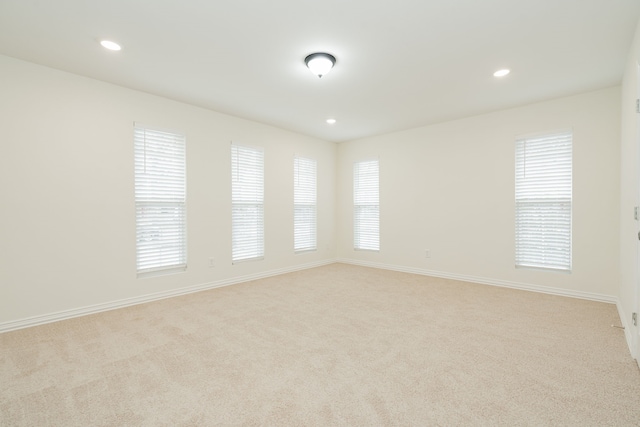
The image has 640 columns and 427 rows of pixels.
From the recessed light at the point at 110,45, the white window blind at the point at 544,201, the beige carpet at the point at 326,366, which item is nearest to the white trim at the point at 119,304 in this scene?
the beige carpet at the point at 326,366

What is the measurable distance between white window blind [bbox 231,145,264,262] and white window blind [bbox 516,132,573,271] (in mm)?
3975

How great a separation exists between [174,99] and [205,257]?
87.6 inches

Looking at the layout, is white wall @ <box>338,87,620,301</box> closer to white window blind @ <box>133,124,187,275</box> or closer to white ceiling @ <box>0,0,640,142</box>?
white ceiling @ <box>0,0,640,142</box>

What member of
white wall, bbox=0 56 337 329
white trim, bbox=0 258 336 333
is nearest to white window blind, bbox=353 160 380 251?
white trim, bbox=0 258 336 333

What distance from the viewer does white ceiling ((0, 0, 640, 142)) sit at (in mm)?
2230

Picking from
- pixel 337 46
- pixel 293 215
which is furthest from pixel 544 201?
pixel 293 215

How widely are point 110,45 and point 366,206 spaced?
4.68 meters

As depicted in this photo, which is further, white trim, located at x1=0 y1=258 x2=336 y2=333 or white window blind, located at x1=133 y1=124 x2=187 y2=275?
white window blind, located at x1=133 y1=124 x2=187 y2=275

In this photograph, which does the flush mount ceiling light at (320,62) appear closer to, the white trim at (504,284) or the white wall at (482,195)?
the white wall at (482,195)

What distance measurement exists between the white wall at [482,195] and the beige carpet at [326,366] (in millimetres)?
791

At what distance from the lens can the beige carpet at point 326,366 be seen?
1708mm

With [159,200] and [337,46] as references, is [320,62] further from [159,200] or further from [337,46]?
[159,200]

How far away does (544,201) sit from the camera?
13.5 ft

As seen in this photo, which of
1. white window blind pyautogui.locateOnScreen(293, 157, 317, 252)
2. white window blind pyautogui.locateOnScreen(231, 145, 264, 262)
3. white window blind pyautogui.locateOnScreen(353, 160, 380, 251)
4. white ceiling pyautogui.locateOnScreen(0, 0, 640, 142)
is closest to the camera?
white ceiling pyautogui.locateOnScreen(0, 0, 640, 142)
